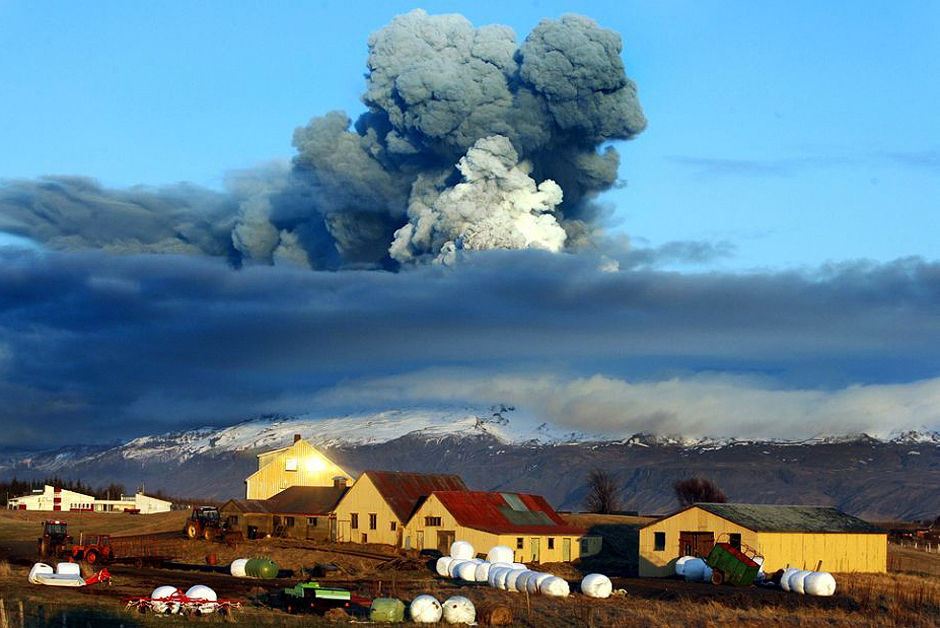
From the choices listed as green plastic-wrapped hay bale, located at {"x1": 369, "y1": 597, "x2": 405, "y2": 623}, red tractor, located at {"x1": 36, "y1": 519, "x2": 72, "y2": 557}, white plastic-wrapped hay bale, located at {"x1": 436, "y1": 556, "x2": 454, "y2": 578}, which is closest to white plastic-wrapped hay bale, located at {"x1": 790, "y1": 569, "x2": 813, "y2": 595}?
white plastic-wrapped hay bale, located at {"x1": 436, "y1": 556, "x2": 454, "y2": 578}

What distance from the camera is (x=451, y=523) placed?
2921 inches

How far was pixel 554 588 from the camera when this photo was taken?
5259 centimetres

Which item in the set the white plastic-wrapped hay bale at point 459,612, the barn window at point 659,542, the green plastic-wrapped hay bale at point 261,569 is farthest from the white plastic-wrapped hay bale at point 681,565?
the white plastic-wrapped hay bale at point 459,612

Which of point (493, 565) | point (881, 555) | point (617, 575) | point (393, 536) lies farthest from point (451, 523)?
point (881, 555)

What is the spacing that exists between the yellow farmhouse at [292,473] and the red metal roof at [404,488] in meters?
14.2

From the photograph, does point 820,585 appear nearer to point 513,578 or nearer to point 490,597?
point 513,578

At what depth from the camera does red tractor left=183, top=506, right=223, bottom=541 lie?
76.0 metres

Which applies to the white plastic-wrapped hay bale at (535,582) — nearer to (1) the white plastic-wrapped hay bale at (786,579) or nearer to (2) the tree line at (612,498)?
(1) the white plastic-wrapped hay bale at (786,579)

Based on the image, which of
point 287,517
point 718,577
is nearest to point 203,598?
point 718,577

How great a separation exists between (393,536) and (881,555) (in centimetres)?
2658

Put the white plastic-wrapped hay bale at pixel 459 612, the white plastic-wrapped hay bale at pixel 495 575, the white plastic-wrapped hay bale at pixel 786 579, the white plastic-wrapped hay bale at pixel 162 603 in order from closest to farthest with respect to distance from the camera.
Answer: the white plastic-wrapped hay bale at pixel 459 612 < the white plastic-wrapped hay bale at pixel 162 603 < the white plastic-wrapped hay bale at pixel 495 575 < the white plastic-wrapped hay bale at pixel 786 579

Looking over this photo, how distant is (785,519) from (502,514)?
50.3 feet

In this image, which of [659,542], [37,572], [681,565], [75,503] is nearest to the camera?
[37,572]

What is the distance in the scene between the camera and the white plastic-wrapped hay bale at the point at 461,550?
224ft
